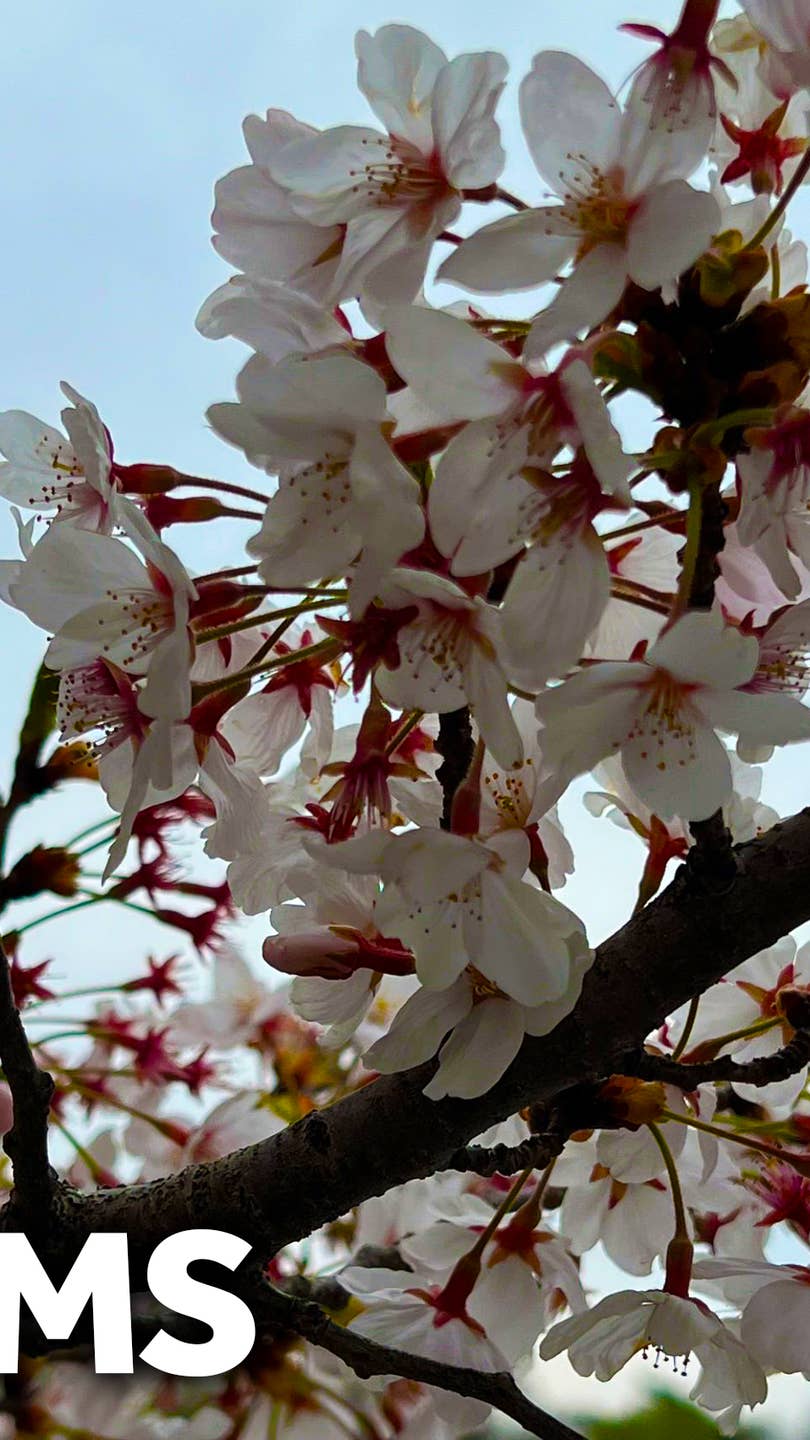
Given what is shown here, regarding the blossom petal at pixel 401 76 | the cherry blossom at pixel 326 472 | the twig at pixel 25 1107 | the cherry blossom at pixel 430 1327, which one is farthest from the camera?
the cherry blossom at pixel 430 1327

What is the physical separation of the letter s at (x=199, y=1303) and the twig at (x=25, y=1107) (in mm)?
80

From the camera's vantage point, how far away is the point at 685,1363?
0.84 meters

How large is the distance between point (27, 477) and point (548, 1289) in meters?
0.64

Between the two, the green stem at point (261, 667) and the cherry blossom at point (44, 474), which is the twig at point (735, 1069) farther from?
the cherry blossom at point (44, 474)

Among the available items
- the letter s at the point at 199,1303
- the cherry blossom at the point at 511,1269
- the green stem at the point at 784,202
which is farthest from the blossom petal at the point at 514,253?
the cherry blossom at the point at 511,1269

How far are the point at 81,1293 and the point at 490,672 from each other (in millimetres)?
487

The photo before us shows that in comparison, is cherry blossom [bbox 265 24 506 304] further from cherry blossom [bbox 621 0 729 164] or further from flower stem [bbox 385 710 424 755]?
flower stem [bbox 385 710 424 755]

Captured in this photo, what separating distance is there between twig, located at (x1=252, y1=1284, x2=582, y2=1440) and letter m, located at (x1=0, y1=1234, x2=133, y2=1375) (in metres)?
0.10

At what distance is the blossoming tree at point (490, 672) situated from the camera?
0.55 meters

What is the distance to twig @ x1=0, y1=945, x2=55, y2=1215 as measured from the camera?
75 cm

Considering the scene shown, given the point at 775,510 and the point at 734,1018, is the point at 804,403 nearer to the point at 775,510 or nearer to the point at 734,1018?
the point at 775,510

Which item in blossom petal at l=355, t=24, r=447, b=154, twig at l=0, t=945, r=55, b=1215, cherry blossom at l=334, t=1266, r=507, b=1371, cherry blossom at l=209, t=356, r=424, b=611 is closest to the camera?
cherry blossom at l=209, t=356, r=424, b=611

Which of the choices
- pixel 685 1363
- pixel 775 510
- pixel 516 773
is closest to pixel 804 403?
pixel 775 510

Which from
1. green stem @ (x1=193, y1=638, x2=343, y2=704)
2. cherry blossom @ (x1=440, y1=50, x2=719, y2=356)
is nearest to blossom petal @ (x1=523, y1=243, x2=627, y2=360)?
cherry blossom @ (x1=440, y1=50, x2=719, y2=356)
